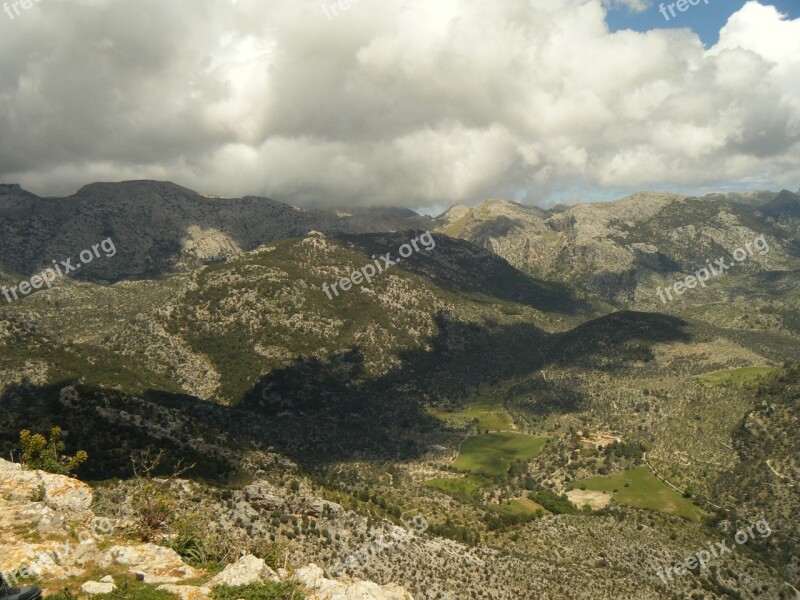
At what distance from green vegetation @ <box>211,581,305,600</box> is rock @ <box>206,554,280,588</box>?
61cm

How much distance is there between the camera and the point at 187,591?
27.6 meters

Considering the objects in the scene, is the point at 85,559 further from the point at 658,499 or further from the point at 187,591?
the point at 658,499

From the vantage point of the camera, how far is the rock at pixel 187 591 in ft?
88.9

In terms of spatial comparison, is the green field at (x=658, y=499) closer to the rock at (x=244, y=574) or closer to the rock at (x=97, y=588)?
the rock at (x=244, y=574)

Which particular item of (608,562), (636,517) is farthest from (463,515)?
(636,517)

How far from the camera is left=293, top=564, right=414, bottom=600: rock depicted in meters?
29.8

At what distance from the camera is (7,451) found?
77188 mm

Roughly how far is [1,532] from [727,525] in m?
200

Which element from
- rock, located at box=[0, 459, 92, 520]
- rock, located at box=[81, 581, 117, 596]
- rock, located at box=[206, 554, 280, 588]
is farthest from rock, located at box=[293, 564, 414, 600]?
rock, located at box=[0, 459, 92, 520]

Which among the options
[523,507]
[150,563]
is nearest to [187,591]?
[150,563]

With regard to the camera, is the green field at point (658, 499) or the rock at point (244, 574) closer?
the rock at point (244, 574)

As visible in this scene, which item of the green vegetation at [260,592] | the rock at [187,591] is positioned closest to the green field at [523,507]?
the green vegetation at [260,592]

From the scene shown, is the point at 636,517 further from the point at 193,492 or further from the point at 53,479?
the point at 53,479

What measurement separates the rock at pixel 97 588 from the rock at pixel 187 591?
257 centimetres
